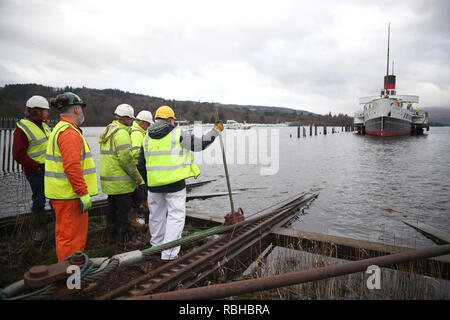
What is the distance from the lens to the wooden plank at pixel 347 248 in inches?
169

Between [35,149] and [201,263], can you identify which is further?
[35,149]

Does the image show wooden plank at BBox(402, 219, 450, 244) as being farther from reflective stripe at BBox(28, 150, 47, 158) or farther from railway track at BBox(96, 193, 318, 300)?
reflective stripe at BBox(28, 150, 47, 158)

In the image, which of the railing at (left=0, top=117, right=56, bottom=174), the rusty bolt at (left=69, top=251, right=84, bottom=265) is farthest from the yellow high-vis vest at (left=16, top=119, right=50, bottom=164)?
the railing at (left=0, top=117, right=56, bottom=174)

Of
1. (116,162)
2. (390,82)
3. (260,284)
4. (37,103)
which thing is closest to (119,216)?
(116,162)

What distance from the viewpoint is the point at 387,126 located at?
43.4 metres

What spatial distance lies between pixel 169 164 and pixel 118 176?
49.5 inches

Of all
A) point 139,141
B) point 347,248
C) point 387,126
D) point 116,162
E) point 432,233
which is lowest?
point 432,233

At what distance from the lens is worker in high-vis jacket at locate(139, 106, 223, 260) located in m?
4.08

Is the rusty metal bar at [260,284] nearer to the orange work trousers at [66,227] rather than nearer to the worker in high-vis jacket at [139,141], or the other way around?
the orange work trousers at [66,227]

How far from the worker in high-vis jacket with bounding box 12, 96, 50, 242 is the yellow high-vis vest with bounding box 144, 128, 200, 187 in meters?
2.14

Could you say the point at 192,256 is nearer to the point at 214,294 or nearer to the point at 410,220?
the point at 214,294

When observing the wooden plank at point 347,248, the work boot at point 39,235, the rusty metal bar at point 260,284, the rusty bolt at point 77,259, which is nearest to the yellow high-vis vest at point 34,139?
the work boot at point 39,235

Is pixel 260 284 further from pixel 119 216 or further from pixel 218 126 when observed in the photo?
pixel 119 216

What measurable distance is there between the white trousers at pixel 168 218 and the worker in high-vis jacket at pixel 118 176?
670 mm
